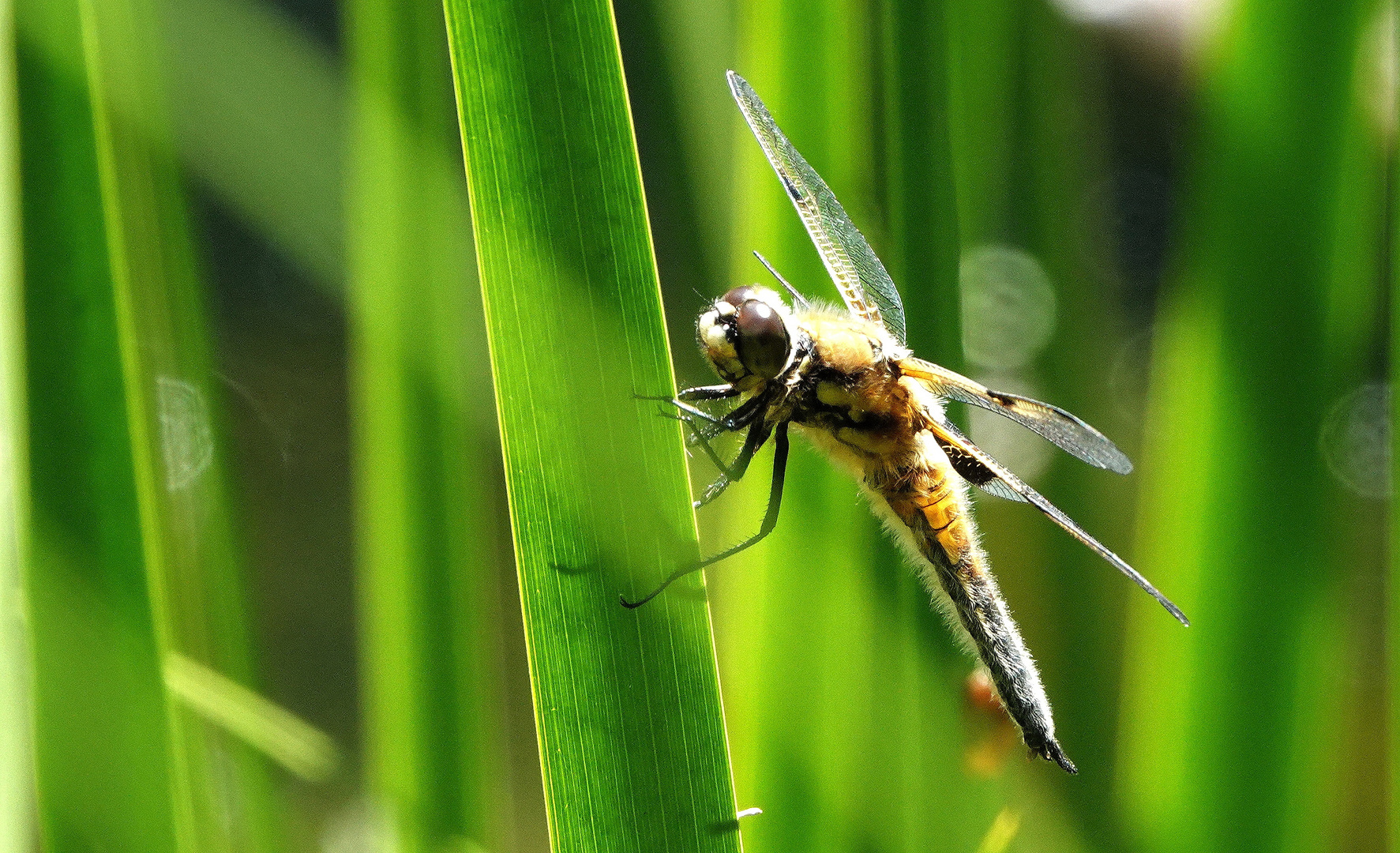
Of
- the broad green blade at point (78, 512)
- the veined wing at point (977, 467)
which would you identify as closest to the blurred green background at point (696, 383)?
the broad green blade at point (78, 512)

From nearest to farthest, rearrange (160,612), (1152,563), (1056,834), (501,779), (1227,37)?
(160,612) < (1227,37) < (1152,563) < (1056,834) < (501,779)

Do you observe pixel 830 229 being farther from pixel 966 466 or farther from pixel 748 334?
pixel 966 466

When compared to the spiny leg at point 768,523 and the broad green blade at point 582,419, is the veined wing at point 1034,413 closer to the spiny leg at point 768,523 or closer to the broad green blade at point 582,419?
the spiny leg at point 768,523

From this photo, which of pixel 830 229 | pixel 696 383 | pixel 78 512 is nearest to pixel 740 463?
pixel 830 229

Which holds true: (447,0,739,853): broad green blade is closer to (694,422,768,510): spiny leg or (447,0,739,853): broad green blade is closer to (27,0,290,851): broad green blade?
(694,422,768,510): spiny leg

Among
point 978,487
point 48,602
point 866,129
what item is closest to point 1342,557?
point 978,487

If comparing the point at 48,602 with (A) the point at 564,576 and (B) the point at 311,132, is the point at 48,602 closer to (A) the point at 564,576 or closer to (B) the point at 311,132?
(A) the point at 564,576
